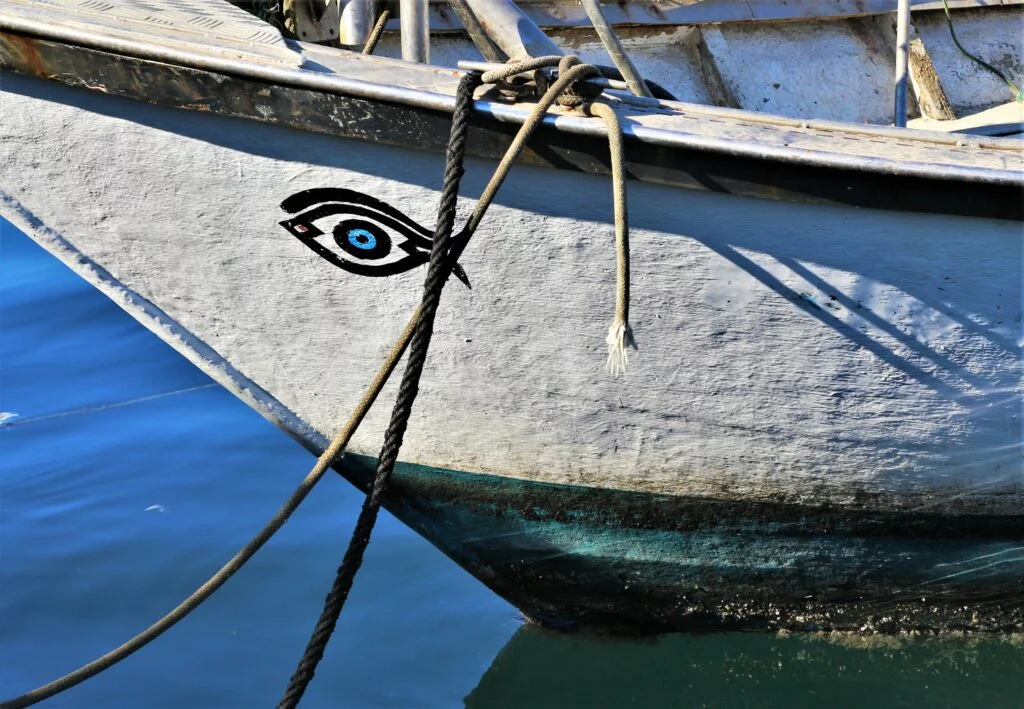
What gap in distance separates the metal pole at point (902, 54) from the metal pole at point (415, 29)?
1.01 meters

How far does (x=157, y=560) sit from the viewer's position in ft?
10.8

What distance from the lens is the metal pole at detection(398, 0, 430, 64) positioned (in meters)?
2.34

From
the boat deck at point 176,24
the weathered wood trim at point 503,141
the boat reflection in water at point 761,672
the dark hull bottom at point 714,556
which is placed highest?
the boat deck at point 176,24

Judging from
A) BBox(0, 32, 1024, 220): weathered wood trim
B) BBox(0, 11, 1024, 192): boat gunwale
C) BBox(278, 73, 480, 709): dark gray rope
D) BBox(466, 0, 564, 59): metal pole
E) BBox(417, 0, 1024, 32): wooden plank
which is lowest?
BBox(278, 73, 480, 709): dark gray rope

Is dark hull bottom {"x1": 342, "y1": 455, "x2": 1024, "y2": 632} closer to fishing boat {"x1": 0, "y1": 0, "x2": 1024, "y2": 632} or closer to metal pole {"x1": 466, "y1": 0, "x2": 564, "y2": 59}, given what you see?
fishing boat {"x1": 0, "y1": 0, "x2": 1024, "y2": 632}

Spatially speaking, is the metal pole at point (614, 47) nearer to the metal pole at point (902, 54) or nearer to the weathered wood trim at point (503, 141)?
the weathered wood trim at point (503, 141)

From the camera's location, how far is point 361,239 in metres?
2.17

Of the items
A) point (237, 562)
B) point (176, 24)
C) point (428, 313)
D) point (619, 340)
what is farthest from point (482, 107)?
point (237, 562)

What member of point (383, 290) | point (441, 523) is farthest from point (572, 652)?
point (383, 290)

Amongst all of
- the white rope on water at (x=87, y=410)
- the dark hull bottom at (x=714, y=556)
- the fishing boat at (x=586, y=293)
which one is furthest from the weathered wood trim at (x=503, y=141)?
the white rope on water at (x=87, y=410)

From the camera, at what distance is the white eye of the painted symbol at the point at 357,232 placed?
212 cm

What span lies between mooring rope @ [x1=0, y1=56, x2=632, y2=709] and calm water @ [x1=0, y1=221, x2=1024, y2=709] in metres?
0.74

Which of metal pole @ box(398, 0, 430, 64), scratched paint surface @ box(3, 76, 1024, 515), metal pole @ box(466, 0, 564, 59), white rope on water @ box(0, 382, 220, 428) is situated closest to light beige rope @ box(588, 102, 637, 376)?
scratched paint surface @ box(3, 76, 1024, 515)

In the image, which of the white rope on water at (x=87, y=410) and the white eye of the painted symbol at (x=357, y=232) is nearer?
the white eye of the painted symbol at (x=357, y=232)
